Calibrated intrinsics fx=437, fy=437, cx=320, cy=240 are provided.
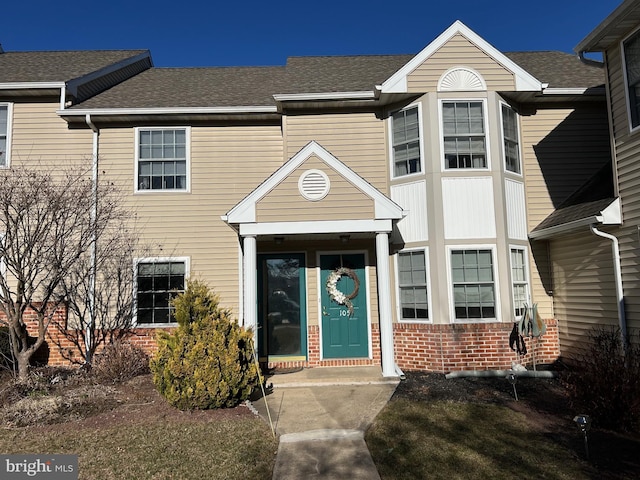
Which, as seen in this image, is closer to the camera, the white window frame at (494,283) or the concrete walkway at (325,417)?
the concrete walkway at (325,417)

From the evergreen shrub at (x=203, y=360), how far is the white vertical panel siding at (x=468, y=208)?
4.74m

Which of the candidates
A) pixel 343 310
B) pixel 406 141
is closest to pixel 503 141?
pixel 406 141

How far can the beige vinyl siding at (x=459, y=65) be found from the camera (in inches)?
363

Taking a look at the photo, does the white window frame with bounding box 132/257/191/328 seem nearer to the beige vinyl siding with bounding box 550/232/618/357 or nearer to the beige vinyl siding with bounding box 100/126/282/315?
the beige vinyl siding with bounding box 100/126/282/315

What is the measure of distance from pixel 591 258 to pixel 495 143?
291cm

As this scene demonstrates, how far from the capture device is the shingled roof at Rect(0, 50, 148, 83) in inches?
405

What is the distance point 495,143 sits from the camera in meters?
9.10

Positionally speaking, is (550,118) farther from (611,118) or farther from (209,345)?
(209,345)

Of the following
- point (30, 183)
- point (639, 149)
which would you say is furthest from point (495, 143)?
point (30, 183)

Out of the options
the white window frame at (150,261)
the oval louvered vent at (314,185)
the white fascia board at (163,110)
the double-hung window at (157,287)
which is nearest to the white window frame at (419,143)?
the oval louvered vent at (314,185)

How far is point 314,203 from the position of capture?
27.3ft

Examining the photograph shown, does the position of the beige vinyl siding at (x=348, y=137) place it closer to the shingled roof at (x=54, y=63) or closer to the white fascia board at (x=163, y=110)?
the white fascia board at (x=163, y=110)

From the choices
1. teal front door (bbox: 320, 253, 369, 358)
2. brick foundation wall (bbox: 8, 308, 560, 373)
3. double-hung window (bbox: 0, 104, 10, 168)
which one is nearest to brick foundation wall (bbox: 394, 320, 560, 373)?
brick foundation wall (bbox: 8, 308, 560, 373)

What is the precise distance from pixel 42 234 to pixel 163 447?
194 inches
